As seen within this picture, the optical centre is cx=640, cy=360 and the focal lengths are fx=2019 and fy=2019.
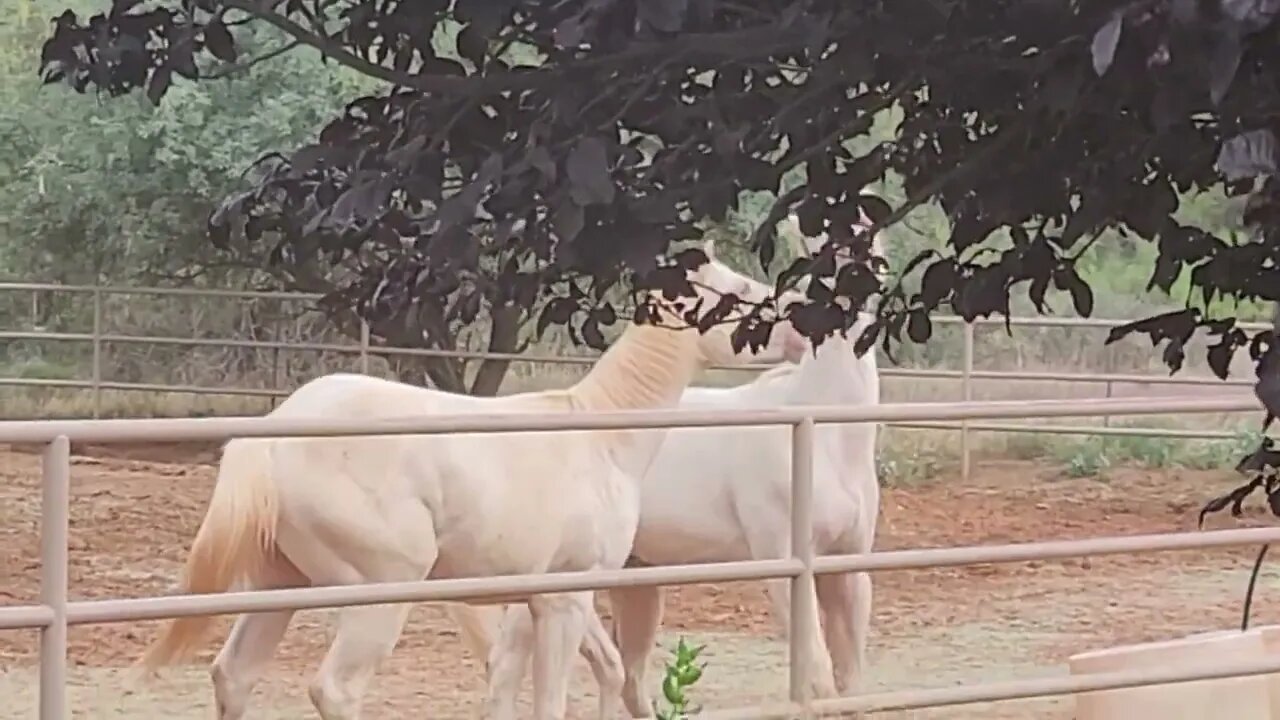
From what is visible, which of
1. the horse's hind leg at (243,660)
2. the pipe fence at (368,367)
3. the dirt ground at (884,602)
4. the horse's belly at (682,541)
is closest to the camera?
the horse's hind leg at (243,660)

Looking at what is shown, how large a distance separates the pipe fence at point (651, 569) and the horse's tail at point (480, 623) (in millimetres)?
2154

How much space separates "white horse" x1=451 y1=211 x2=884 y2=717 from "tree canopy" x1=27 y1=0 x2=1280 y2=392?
3.37m

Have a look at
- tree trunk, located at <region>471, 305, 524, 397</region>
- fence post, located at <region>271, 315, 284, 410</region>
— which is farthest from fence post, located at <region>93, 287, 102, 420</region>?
tree trunk, located at <region>471, 305, 524, 397</region>

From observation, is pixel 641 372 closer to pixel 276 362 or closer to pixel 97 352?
pixel 97 352

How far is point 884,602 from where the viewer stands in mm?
8617

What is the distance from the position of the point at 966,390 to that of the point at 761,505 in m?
5.26

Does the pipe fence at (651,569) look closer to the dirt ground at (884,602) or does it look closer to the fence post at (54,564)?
the fence post at (54,564)

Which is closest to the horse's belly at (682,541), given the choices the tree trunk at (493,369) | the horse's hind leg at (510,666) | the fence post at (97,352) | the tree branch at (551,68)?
the horse's hind leg at (510,666)

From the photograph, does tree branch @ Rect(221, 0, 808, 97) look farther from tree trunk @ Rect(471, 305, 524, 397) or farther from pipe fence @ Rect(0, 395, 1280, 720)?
tree trunk @ Rect(471, 305, 524, 397)

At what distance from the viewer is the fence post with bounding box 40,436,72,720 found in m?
3.13

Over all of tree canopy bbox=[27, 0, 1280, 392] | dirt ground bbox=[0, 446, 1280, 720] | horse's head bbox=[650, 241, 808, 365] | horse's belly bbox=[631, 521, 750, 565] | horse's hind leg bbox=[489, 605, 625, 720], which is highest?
tree canopy bbox=[27, 0, 1280, 392]

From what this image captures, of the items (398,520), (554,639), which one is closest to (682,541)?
(554,639)

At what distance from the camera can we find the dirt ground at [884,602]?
21.9ft

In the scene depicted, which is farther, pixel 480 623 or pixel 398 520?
pixel 480 623
